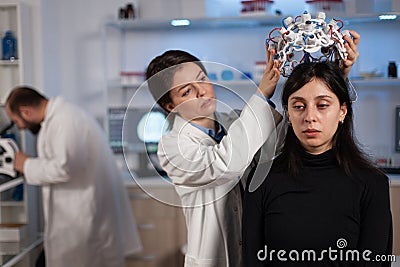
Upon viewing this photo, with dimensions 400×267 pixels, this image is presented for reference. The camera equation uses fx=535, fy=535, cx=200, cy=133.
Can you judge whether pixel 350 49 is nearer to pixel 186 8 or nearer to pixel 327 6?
pixel 327 6

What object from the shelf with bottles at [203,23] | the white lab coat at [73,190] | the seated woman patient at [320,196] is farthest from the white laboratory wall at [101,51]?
the seated woman patient at [320,196]

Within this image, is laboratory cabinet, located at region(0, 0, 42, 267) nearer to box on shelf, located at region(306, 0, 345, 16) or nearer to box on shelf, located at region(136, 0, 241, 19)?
box on shelf, located at region(136, 0, 241, 19)

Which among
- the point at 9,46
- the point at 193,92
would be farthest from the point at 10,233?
the point at 193,92

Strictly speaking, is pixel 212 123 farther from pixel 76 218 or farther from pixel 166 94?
pixel 76 218

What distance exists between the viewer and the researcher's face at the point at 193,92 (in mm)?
912

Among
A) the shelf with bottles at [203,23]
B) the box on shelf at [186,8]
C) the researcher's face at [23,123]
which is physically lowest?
the researcher's face at [23,123]

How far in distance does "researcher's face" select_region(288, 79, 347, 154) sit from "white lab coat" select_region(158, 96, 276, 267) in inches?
1.8

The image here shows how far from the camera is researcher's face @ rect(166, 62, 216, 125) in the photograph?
91 centimetres

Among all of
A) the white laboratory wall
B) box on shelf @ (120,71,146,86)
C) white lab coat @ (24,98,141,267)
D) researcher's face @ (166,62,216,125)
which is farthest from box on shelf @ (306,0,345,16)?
researcher's face @ (166,62,216,125)

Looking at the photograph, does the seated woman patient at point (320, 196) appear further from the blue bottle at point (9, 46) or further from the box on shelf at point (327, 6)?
the blue bottle at point (9, 46)

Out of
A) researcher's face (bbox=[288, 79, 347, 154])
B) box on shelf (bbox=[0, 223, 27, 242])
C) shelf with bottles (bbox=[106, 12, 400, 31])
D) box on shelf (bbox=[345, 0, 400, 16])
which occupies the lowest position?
box on shelf (bbox=[0, 223, 27, 242])

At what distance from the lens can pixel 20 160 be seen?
6.48 ft

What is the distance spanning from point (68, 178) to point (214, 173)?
1100 millimetres

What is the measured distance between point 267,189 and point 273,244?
9 centimetres
